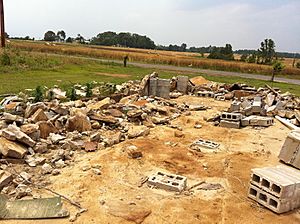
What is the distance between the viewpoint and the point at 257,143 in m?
8.97

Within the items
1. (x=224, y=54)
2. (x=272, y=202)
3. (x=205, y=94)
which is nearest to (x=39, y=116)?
(x=272, y=202)

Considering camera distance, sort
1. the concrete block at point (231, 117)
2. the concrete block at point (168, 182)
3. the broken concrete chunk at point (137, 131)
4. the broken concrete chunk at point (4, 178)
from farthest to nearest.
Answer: the concrete block at point (231, 117) → the broken concrete chunk at point (137, 131) → the concrete block at point (168, 182) → the broken concrete chunk at point (4, 178)

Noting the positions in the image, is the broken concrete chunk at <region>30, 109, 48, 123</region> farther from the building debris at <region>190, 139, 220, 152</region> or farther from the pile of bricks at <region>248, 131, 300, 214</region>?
the pile of bricks at <region>248, 131, 300, 214</region>

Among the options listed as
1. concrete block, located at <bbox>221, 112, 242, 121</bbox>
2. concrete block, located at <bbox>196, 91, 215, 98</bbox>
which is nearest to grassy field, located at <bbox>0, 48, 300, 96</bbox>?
concrete block, located at <bbox>196, 91, 215, 98</bbox>

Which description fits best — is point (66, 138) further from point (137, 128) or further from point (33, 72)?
point (33, 72)

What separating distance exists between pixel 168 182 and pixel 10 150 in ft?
10.4

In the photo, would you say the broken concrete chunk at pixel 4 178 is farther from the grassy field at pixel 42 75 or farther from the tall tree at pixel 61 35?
the tall tree at pixel 61 35

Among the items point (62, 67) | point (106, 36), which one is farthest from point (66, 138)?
point (106, 36)

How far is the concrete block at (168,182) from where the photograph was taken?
5.75m

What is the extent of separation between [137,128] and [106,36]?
95.5 metres

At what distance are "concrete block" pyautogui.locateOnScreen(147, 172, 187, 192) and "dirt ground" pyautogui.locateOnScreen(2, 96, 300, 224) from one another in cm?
14

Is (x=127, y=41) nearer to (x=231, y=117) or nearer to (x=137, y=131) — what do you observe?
(x=231, y=117)

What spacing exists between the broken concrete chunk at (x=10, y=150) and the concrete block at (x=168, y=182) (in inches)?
105

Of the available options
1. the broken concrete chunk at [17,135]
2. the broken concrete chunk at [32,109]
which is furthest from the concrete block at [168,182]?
the broken concrete chunk at [32,109]
